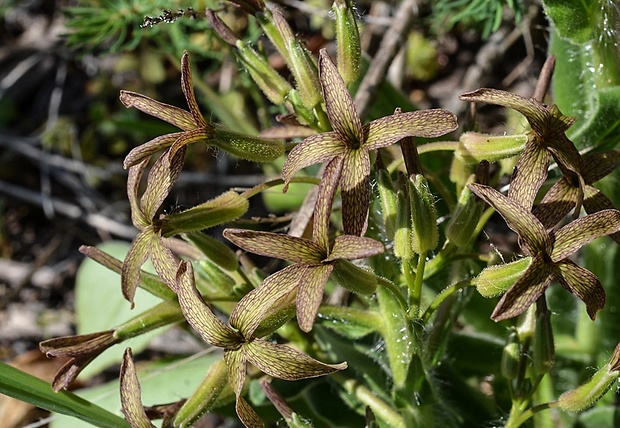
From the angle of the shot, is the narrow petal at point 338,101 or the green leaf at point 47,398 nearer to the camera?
the narrow petal at point 338,101

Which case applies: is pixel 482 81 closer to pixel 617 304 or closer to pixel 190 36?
pixel 617 304

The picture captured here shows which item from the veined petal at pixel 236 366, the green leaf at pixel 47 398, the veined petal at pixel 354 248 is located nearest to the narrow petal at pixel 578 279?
the veined petal at pixel 354 248

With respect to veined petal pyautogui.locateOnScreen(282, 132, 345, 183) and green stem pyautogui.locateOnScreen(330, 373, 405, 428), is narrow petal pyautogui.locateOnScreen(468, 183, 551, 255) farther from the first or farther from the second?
green stem pyautogui.locateOnScreen(330, 373, 405, 428)

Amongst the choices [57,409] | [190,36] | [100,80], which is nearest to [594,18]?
[57,409]

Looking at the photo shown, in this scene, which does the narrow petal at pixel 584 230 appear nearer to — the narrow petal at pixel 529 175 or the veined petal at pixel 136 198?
the narrow petal at pixel 529 175

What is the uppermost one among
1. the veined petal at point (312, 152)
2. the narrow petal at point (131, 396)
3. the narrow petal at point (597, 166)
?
the veined petal at point (312, 152)

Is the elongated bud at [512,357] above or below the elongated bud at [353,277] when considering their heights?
below

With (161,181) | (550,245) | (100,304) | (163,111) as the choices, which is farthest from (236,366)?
(100,304)

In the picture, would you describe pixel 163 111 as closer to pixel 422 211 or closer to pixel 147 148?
pixel 147 148

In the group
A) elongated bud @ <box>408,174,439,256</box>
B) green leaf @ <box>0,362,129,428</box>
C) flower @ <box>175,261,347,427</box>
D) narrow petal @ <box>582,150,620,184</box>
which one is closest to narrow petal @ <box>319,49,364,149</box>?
elongated bud @ <box>408,174,439,256</box>
